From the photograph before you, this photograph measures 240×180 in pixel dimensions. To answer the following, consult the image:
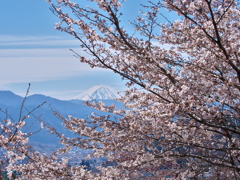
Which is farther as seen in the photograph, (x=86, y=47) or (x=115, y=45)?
(x=115, y=45)

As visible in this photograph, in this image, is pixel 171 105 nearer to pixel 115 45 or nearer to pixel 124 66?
pixel 124 66

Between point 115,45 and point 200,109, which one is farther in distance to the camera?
point 115,45

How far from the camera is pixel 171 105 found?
4094 millimetres

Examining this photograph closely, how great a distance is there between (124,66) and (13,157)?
301 centimetres

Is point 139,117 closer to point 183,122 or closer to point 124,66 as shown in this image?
point 183,122

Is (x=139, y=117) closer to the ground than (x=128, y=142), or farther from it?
farther from it

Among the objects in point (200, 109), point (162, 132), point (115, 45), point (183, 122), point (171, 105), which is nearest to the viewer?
point (171, 105)

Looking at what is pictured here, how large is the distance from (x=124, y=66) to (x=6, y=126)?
275cm

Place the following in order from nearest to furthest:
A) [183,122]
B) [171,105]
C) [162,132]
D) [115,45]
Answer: [171,105] → [183,122] → [162,132] → [115,45]

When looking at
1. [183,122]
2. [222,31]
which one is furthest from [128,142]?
[222,31]

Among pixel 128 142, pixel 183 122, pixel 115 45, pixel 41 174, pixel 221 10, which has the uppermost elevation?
pixel 221 10

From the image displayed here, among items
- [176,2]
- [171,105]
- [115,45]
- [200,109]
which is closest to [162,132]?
[200,109]

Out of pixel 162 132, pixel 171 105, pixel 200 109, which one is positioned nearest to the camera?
pixel 171 105

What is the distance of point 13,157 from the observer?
571 centimetres
